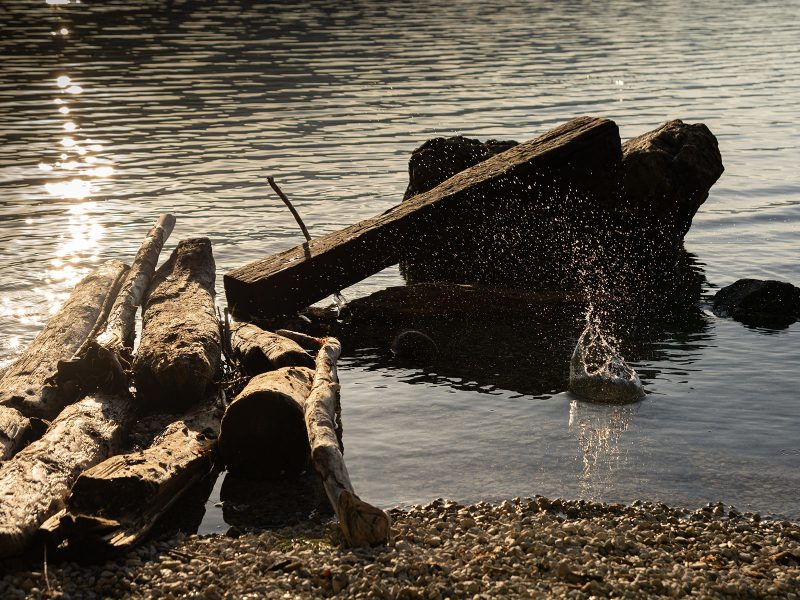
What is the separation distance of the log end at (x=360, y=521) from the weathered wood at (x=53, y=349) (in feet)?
10.2

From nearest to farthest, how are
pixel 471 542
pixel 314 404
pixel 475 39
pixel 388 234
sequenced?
pixel 471 542 < pixel 314 404 < pixel 388 234 < pixel 475 39

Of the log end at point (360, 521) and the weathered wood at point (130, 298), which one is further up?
the weathered wood at point (130, 298)

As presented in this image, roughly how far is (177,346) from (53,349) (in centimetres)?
167

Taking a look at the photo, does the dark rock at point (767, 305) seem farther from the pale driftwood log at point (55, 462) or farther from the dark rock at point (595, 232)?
the pale driftwood log at point (55, 462)

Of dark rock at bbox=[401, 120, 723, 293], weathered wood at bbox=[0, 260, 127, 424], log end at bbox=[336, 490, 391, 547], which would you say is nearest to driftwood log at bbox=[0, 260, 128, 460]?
weathered wood at bbox=[0, 260, 127, 424]

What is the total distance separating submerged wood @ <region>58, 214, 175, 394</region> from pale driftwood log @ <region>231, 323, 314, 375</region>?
1.15 m

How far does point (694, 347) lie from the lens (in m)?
11.9

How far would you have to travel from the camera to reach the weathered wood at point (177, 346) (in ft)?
30.7

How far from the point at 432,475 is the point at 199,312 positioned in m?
3.54

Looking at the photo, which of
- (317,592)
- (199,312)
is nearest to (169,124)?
(199,312)

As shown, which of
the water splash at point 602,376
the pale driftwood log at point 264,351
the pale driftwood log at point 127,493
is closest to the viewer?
the pale driftwood log at point 127,493

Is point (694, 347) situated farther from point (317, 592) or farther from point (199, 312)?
point (317, 592)

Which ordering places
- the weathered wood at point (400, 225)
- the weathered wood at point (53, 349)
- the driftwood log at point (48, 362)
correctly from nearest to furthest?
the driftwood log at point (48, 362) < the weathered wood at point (53, 349) < the weathered wood at point (400, 225)

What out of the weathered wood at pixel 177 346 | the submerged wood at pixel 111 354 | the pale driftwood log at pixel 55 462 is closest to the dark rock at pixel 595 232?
the weathered wood at pixel 177 346
